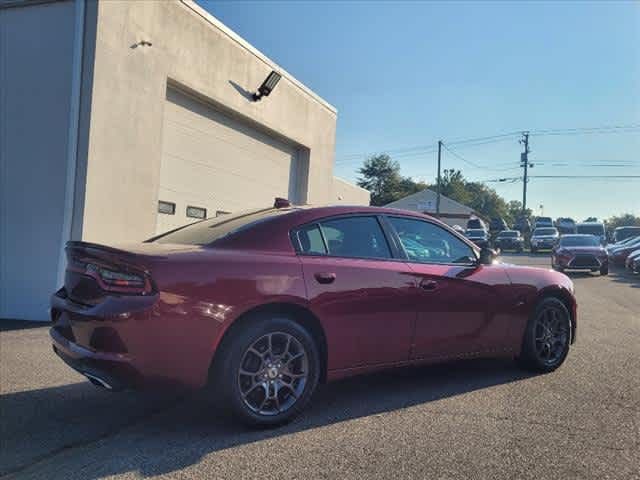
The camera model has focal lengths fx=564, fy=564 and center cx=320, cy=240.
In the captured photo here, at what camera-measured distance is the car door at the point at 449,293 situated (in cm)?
439

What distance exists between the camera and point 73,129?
735 cm

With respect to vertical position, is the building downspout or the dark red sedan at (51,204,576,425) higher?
the building downspout

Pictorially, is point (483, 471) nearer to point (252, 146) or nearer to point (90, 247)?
point (90, 247)

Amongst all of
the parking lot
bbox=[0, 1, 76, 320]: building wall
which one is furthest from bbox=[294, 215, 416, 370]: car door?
bbox=[0, 1, 76, 320]: building wall

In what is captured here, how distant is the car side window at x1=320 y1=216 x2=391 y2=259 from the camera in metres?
4.16

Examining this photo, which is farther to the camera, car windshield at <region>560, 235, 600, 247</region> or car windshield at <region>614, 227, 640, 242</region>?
car windshield at <region>614, 227, 640, 242</region>

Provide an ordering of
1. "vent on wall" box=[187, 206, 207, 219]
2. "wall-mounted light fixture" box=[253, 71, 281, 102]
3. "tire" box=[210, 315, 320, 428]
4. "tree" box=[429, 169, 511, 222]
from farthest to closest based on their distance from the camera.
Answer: "tree" box=[429, 169, 511, 222] < "wall-mounted light fixture" box=[253, 71, 281, 102] < "vent on wall" box=[187, 206, 207, 219] < "tire" box=[210, 315, 320, 428]

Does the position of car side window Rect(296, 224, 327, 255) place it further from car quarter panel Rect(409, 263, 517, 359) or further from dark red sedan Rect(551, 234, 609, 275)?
dark red sedan Rect(551, 234, 609, 275)

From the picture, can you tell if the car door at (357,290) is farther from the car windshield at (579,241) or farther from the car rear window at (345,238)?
the car windshield at (579,241)

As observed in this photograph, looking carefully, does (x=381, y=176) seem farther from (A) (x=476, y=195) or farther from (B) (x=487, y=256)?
(B) (x=487, y=256)

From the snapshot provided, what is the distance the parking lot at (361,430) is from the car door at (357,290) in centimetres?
45

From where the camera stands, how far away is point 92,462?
10.4 feet

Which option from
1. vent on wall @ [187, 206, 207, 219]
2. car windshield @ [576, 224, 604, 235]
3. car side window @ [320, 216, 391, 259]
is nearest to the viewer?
car side window @ [320, 216, 391, 259]

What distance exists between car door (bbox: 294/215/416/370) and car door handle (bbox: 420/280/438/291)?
108mm
